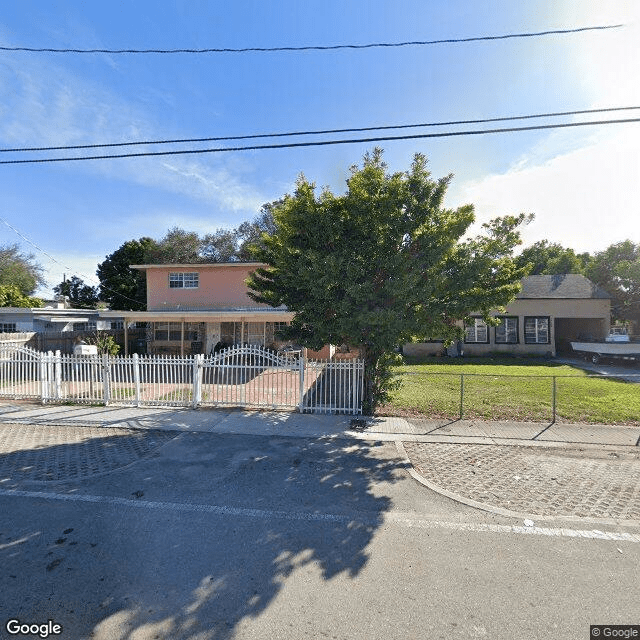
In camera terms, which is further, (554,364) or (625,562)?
(554,364)

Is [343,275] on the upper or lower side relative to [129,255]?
lower

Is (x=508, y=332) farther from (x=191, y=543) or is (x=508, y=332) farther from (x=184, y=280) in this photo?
(x=191, y=543)

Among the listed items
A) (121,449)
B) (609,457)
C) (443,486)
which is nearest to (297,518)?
(443,486)

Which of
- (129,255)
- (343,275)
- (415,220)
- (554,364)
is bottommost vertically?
(554,364)

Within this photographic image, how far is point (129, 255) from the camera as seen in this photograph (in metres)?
39.5

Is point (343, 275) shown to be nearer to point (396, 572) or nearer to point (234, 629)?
point (396, 572)

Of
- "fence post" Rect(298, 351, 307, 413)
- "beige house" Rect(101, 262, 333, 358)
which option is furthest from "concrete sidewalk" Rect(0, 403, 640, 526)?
"beige house" Rect(101, 262, 333, 358)

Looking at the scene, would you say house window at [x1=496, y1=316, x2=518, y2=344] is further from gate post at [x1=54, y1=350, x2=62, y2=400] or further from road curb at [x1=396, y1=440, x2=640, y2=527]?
gate post at [x1=54, y1=350, x2=62, y2=400]

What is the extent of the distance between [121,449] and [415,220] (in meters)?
7.42

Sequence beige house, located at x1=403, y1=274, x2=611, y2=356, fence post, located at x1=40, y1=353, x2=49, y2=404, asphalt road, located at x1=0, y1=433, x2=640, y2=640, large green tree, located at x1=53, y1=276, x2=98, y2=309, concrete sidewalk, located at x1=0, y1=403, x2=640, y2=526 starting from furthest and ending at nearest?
large green tree, located at x1=53, y1=276, x2=98, y2=309
beige house, located at x1=403, y1=274, x2=611, y2=356
fence post, located at x1=40, y1=353, x2=49, y2=404
concrete sidewalk, located at x1=0, y1=403, x2=640, y2=526
asphalt road, located at x1=0, y1=433, x2=640, y2=640

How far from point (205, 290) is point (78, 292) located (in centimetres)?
3591

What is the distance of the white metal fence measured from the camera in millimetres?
9180

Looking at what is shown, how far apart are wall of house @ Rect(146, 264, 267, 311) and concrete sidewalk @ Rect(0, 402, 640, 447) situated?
1192 centimetres

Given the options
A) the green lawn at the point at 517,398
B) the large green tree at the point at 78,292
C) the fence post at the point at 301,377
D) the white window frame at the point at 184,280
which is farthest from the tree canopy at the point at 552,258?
the large green tree at the point at 78,292
